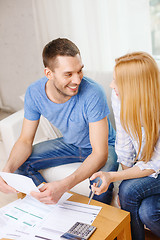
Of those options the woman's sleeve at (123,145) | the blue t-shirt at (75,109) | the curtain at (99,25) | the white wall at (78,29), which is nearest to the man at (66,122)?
the blue t-shirt at (75,109)

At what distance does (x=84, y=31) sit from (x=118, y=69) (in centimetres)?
152

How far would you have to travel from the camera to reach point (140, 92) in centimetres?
134

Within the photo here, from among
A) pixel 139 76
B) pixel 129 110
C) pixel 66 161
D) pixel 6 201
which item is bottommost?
pixel 6 201

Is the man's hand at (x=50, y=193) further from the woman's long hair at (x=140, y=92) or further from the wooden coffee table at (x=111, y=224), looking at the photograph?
the woman's long hair at (x=140, y=92)

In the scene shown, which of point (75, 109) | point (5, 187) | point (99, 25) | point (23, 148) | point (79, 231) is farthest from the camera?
point (99, 25)

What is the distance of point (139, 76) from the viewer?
1.33 m

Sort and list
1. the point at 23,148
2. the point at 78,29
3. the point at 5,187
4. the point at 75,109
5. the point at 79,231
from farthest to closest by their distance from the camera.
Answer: the point at 78,29 < the point at 23,148 < the point at 75,109 < the point at 5,187 < the point at 79,231

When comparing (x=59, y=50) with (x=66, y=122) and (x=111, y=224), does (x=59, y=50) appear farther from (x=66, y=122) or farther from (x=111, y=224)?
(x=111, y=224)

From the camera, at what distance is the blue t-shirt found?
1.76 metres

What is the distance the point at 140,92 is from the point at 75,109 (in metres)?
0.55

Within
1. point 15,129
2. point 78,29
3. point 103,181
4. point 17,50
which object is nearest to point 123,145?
point 103,181

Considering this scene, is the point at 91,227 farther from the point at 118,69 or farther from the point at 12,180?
the point at 118,69

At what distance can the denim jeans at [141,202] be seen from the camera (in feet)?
4.62

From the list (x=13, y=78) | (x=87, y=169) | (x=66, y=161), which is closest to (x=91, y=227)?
(x=87, y=169)
